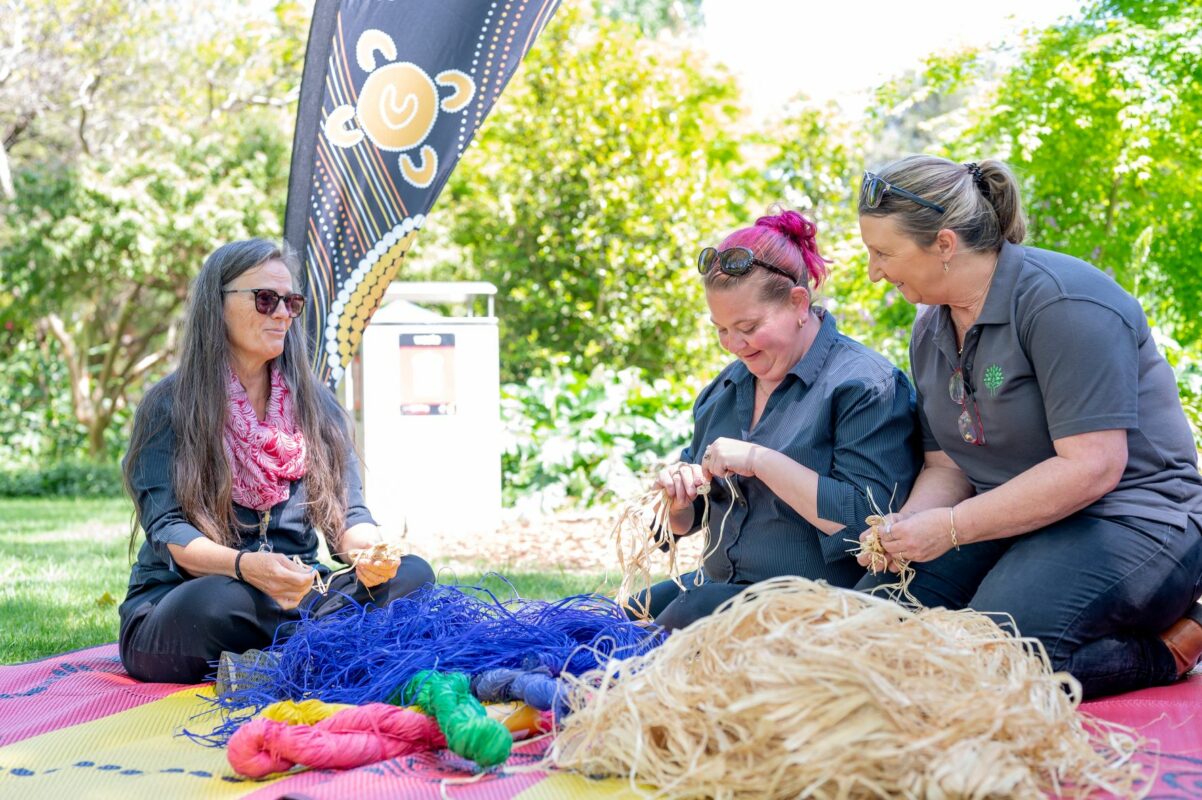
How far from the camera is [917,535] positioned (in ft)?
7.92

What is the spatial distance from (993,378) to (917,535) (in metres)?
0.40

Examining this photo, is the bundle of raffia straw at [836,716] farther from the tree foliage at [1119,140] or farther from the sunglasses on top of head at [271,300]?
the tree foliage at [1119,140]

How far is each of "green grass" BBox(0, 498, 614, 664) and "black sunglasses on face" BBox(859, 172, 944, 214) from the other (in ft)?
4.19

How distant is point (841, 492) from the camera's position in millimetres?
2588

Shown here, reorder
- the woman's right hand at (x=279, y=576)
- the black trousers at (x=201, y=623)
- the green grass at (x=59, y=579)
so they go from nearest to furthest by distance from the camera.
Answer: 1. the woman's right hand at (x=279, y=576)
2. the black trousers at (x=201, y=623)
3. the green grass at (x=59, y=579)

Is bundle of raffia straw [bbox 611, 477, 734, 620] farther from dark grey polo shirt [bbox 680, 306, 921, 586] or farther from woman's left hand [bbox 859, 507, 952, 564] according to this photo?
woman's left hand [bbox 859, 507, 952, 564]

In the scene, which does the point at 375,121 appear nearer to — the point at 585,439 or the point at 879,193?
the point at 879,193

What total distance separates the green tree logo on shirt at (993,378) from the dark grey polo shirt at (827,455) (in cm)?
26

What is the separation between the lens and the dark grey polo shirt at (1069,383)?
7.79ft

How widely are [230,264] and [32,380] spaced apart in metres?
11.0

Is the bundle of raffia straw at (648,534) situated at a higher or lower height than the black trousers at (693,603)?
higher

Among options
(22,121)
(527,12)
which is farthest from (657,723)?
(22,121)

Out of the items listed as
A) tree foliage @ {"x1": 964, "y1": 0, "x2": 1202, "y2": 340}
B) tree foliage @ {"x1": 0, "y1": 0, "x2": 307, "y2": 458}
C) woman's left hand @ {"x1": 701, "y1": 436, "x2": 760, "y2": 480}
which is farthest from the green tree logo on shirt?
tree foliage @ {"x1": 0, "y1": 0, "x2": 307, "y2": 458}

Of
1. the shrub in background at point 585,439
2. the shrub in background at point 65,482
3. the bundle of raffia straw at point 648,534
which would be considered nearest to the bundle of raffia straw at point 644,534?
the bundle of raffia straw at point 648,534
